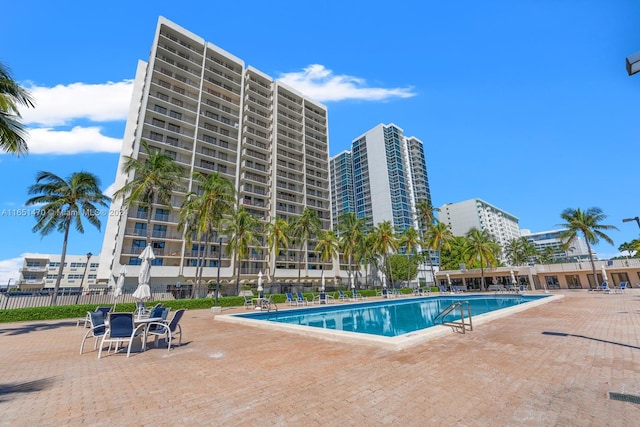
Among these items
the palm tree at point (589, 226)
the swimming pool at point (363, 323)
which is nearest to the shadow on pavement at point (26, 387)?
the swimming pool at point (363, 323)

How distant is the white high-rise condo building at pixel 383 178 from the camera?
3118 inches

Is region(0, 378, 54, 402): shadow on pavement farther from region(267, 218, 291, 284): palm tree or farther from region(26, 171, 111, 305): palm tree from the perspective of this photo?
region(267, 218, 291, 284): palm tree

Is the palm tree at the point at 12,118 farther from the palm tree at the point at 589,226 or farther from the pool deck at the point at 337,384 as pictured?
the palm tree at the point at 589,226

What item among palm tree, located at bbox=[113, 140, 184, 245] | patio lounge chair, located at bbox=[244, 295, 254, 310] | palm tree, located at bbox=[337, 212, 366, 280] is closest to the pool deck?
patio lounge chair, located at bbox=[244, 295, 254, 310]

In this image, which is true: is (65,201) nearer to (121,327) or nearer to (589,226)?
(121,327)

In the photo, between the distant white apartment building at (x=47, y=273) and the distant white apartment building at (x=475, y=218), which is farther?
the distant white apartment building at (x=475, y=218)

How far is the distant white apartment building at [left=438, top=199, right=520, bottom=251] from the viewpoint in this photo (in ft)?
327

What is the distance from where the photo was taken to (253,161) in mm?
46906

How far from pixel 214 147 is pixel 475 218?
93094 mm

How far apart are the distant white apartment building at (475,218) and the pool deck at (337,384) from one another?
3835 inches

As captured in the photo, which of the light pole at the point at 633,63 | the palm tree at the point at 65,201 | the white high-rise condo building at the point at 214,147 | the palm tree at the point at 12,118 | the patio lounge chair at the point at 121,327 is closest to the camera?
the light pole at the point at 633,63

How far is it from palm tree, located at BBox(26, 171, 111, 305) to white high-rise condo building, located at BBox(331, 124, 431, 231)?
60.7 meters

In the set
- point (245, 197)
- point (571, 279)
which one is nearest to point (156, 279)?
point (245, 197)

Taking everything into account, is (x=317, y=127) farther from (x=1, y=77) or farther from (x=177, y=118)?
(x=1, y=77)
